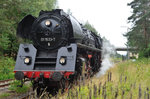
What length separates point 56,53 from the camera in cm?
710

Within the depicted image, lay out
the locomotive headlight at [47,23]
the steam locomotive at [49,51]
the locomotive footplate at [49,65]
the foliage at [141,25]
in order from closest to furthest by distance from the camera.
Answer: the locomotive footplate at [49,65], the steam locomotive at [49,51], the locomotive headlight at [47,23], the foliage at [141,25]

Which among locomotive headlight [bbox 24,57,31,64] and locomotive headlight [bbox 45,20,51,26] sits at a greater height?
locomotive headlight [bbox 45,20,51,26]

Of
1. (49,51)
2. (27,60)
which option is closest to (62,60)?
(49,51)

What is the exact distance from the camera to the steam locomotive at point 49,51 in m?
6.30

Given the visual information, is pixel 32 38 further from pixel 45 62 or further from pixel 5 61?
pixel 5 61

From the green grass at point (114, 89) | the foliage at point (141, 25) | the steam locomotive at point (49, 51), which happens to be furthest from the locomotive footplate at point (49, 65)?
the foliage at point (141, 25)

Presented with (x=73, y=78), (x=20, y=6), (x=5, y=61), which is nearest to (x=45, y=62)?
(x=73, y=78)

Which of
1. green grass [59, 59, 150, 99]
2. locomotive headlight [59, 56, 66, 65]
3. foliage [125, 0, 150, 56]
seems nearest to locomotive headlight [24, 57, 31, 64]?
locomotive headlight [59, 56, 66, 65]

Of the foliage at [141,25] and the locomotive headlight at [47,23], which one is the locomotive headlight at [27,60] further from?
the foliage at [141,25]

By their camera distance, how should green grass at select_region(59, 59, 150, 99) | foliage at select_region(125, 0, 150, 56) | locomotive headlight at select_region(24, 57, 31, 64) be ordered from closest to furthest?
green grass at select_region(59, 59, 150, 99) < locomotive headlight at select_region(24, 57, 31, 64) < foliage at select_region(125, 0, 150, 56)

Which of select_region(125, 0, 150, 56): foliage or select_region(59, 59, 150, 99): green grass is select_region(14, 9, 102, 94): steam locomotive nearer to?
select_region(59, 59, 150, 99): green grass

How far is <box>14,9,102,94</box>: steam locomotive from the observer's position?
6.30m

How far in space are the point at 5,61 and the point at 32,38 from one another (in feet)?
7.06

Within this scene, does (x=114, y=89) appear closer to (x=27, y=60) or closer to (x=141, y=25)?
(x=27, y=60)
